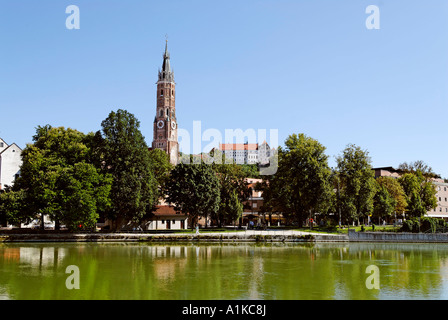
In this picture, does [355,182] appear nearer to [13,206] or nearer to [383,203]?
[383,203]

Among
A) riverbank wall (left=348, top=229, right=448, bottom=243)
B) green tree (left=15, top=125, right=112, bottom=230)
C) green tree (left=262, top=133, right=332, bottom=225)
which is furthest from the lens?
green tree (left=262, top=133, right=332, bottom=225)

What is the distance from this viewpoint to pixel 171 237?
59562 mm

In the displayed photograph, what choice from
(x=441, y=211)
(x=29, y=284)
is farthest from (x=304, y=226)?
(x=441, y=211)

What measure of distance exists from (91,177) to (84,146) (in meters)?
6.21

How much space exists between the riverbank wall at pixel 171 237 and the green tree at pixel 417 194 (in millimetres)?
40390

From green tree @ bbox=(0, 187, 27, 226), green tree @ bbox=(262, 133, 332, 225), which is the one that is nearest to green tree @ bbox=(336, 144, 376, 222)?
green tree @ bbox=(262, 133, 332, 225)

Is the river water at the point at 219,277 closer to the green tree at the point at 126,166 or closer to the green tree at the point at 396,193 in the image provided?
the green tree at the point at 126,166

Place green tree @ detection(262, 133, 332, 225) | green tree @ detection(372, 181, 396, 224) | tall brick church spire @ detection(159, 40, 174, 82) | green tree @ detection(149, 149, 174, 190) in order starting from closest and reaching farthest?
green tree @ detection(262, 133, 332, 225)
green tree @ detection(372, 181, 396, 224)
green tree @ detection(149, 149, 174, 190)
tall brick church spire @ detection(159, 40, 174, 82)

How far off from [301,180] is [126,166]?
90.4 feet

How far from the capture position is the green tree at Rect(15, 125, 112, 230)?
183 feet

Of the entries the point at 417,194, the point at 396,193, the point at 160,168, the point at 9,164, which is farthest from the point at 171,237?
the point at 417,194

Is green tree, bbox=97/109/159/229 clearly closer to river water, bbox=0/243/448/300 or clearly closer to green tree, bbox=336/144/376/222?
river water, bbox=0/243/448/300

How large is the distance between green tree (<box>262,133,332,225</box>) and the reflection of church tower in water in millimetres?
100349
